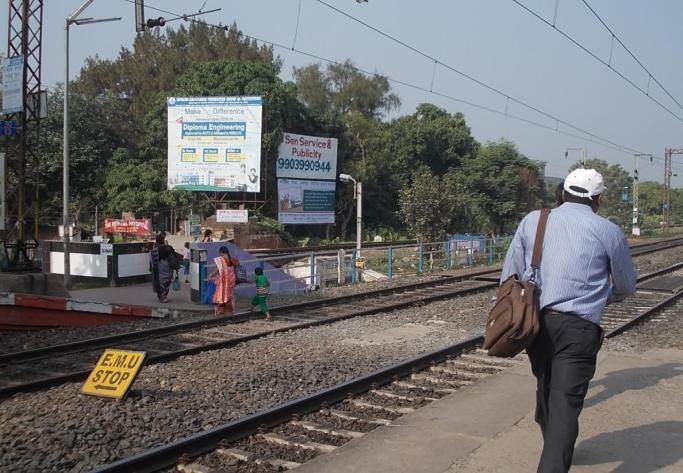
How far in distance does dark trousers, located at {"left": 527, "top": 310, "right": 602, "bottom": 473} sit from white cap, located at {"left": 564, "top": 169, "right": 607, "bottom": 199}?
0.71 meters

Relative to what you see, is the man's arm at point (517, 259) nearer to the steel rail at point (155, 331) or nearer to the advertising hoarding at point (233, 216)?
the steel rail at point (155, 331)

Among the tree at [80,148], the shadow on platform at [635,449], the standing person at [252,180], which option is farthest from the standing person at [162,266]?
the tree at [80,148]

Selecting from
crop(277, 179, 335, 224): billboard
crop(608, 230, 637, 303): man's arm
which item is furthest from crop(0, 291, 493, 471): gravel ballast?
crop(277, 179, 335, 224): billboard

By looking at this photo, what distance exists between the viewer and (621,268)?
3508 mm

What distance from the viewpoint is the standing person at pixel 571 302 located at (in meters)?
3.43

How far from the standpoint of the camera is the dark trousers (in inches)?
135

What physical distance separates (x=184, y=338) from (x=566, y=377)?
26.3ft

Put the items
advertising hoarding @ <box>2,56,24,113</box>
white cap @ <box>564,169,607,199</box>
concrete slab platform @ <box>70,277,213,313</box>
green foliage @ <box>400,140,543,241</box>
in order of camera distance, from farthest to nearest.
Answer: green foliage @ <box>400,140,543,241</box>
advertising hoarding @ <box>2,56,24,113</box>
concrete slab platform @ <box>70,277,213,313</box>
white cap @ <box>564,169,607,199</box>

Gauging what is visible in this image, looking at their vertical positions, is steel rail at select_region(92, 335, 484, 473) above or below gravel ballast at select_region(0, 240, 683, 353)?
above

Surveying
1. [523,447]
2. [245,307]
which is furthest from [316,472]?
[245,307]

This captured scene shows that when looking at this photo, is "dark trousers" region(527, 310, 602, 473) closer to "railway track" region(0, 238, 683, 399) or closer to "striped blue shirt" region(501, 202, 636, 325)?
"striped blue shirt" region(501, 202, 636, 325)

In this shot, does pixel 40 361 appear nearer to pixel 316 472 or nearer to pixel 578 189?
pixel 316 472

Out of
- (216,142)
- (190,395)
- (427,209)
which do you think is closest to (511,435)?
(190,395)

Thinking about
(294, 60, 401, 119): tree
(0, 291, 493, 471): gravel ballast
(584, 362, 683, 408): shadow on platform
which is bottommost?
(0, 291, 493, 471): gravel ballast
